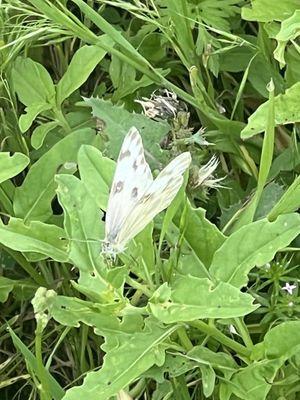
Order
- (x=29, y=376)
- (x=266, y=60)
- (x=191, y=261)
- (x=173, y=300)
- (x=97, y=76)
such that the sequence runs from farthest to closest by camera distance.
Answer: (x=97, y=76), (x=266, y=60), (x=29, y=376), (x=191, y=261), (x=173, y=300)

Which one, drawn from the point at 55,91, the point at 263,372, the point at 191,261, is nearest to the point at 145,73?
the point at 55,91

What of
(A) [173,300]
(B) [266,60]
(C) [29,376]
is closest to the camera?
(A) [173,300]

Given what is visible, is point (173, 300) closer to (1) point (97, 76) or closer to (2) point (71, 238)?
(2) point (71, 238)

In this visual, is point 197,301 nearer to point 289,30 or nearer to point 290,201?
point 290,201

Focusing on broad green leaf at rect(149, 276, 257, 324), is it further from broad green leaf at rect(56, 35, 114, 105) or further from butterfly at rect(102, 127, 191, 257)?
broad green leaf at rect(56, 35, 114, 105)

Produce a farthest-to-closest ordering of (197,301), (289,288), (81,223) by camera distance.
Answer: (289,288) → (81,223) → (197,301)

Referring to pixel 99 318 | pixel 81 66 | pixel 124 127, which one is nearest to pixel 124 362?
pixel 99 318

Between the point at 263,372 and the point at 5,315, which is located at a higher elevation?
the point at 263,372

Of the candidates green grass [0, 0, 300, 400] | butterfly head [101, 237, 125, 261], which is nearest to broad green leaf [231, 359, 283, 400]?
green grass [0, 0, 300, 400]
